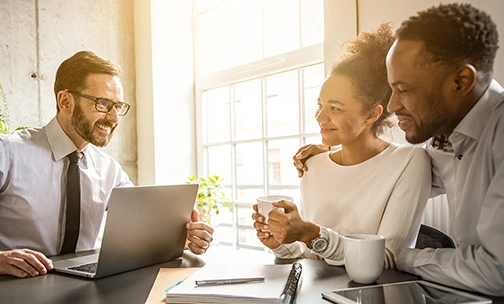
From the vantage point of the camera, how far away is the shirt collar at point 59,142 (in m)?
1.78

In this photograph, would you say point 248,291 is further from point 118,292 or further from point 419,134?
point 419,134

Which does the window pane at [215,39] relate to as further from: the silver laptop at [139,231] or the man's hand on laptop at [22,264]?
the man's hand on laptop at [22,264]

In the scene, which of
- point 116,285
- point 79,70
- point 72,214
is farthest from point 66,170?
point 116,285

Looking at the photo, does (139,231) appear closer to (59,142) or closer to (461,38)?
(59,142)

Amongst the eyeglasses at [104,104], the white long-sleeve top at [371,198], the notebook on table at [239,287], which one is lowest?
the notebook on table at [239,287]

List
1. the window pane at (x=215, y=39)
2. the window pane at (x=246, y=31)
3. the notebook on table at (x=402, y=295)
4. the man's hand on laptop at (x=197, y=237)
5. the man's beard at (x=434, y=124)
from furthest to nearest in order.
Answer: the window pane at (x=215, y=39) < the window pane at (x=246, y=31) < the man's hand on laptop at (x=197, y=237) < the man's beard at (x=434, y=124) < the notebook on table at (x=402, y=295)

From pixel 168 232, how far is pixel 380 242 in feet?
2.22

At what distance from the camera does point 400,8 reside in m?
1.93

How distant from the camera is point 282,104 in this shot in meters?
2.87

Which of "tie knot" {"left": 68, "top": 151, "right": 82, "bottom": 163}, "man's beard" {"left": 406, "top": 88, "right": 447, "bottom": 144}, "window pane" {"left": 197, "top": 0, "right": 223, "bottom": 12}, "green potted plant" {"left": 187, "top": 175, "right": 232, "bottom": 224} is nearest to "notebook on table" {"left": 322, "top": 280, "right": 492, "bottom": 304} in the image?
"man's beard" {"left": 406, "top": 88, "right": 447, "bottom": 144}

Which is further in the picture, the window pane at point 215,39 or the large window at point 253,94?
the window pane at point 215,39

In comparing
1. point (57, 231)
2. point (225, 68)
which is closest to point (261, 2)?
point (225, 68)

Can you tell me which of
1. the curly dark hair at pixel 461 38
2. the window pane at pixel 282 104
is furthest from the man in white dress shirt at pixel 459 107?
the window pane at pixel 282 104

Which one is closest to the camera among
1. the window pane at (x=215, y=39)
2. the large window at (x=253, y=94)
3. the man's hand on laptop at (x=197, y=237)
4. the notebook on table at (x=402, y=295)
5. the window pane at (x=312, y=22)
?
the notebook on table at (x=402, y=295)
